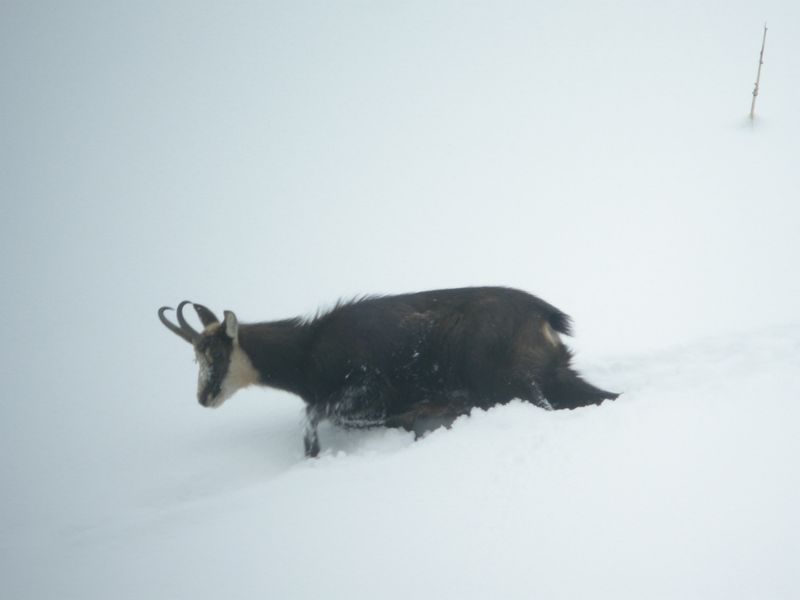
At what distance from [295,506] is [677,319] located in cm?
480

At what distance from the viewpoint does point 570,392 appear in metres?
4.98

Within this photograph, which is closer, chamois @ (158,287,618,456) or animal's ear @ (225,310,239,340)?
chamois @ (158,287,618,456)

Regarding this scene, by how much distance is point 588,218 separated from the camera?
10789 mm

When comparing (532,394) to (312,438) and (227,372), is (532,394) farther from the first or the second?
(227,372)

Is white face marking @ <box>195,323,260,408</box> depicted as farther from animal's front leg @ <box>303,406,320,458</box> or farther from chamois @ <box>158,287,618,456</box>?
animal's front leg @ <box>303,406,320,458</box>

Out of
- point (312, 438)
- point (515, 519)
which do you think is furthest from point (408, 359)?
point (515, 519)

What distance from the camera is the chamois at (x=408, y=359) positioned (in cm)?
504

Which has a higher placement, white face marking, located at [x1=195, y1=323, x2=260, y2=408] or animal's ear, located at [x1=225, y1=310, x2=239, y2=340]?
animal's ear, located at [x1=225, y1=310, x2=239, y2=340]

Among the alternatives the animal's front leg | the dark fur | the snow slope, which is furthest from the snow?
the dark fur

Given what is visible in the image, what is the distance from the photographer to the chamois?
5.04 metres

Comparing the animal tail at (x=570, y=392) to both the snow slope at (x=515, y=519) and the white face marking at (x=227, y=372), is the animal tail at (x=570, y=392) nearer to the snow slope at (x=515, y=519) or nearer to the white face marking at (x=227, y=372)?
the snow slope at (x=515, y=519)

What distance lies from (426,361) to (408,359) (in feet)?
0.53

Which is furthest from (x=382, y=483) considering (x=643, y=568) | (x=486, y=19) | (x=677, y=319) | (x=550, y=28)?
(x=486, y=19)

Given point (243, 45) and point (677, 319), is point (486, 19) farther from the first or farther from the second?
point (677, 319)
